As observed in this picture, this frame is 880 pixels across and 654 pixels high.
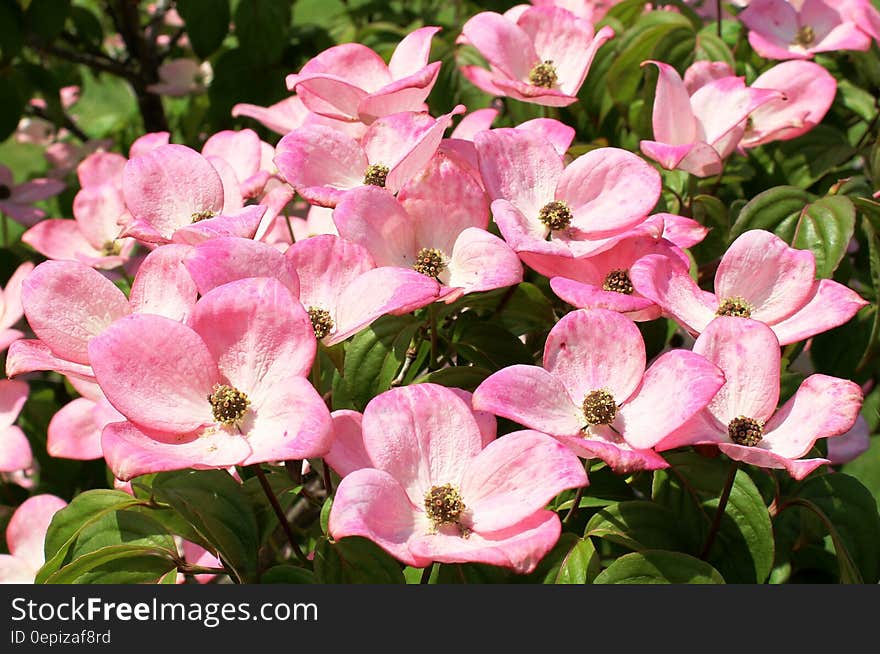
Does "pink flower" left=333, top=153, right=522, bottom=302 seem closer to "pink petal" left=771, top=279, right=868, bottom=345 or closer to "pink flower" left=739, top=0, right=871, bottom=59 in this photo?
"pink petal" left=771, top=279, right=868, bottom=345

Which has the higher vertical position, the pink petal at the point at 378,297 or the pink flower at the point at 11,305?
the pink petal at the point at 378,297

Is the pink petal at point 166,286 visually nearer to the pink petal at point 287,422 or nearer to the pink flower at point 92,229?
the pink petal at point 287,422

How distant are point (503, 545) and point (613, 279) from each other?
0.97 ft

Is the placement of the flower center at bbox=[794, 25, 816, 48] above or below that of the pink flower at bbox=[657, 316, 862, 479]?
above

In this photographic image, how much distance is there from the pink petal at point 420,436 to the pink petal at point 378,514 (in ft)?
0.07

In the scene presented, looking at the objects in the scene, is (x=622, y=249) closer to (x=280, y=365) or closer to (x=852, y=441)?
(x=280, y=365)

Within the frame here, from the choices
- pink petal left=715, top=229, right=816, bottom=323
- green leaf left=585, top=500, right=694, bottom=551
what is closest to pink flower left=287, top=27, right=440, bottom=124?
pink petal left=715, top=229, right=816, bottom=323

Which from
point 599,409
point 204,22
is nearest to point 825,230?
point 599,409

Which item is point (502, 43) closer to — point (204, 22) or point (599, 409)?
point (599, 409)

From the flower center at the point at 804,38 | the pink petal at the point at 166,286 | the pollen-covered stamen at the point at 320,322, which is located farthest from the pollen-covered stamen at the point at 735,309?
the flower center at the point at 804,38

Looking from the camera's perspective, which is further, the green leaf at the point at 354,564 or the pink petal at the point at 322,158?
the pink petal at the point at 322,158

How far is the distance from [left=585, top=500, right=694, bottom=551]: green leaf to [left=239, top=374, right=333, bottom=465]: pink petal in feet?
0.80

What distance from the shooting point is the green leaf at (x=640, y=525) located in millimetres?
792

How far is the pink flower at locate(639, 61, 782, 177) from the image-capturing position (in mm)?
989
